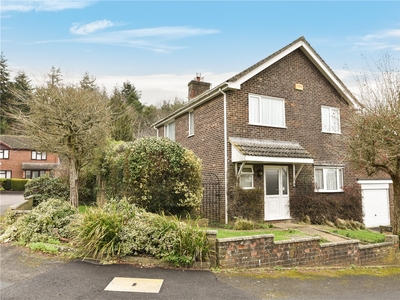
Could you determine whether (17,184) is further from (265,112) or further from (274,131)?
(274,131)

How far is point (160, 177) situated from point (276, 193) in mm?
5918

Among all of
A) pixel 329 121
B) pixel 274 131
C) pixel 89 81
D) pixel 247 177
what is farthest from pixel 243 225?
pixel 89 81

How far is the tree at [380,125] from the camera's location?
908cm

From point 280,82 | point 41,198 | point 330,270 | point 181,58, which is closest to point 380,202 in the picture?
point 280,82

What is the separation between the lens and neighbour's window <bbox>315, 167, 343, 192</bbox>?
588 inches

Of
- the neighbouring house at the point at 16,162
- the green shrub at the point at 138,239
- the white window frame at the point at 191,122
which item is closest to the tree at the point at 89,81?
the white window frame at the point at 191,122

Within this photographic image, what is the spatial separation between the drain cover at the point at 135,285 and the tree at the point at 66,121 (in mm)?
6771

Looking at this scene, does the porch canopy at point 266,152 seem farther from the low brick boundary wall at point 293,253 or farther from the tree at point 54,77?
the tree at point 54,77

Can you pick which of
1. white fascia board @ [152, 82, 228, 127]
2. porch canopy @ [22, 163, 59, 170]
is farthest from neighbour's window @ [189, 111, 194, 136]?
porch canopy @ [22, 163, 59, 170]

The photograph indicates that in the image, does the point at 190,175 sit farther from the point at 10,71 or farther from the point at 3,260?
the point at 10,71

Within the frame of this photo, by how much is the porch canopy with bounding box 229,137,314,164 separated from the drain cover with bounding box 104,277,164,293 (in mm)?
6878

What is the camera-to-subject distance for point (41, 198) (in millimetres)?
13570

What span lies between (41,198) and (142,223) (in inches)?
343

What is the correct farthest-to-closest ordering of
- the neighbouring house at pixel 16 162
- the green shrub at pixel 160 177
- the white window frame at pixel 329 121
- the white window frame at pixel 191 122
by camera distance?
the neighbouring house at pixel 16 162, the white window frame at pixel 191 122, the white window frame at pixel 329 121, the green shrub at pixel 160 177
